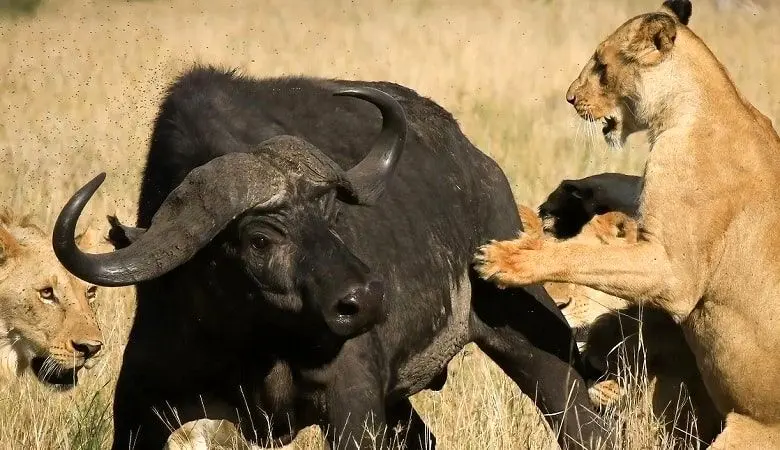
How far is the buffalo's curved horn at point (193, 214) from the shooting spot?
601 centimetres

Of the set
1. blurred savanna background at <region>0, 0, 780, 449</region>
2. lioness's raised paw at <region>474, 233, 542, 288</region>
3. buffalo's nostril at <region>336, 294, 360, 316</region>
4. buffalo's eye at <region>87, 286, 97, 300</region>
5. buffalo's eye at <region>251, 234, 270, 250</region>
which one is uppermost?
buffalo's eye at <region>251, 234, 270, 250</region>

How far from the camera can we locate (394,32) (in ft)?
72.5

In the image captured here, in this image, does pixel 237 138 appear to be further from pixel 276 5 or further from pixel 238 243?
pixel 276 5

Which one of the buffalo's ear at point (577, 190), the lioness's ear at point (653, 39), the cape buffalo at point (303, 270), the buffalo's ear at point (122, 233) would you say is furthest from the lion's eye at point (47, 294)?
the lioness's ear at point (653, 39)

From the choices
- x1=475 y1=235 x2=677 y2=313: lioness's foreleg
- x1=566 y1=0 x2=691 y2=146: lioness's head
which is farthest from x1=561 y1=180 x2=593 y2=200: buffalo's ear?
x1=475 y1=235 x2=677 y2=313: lioness's foreleg

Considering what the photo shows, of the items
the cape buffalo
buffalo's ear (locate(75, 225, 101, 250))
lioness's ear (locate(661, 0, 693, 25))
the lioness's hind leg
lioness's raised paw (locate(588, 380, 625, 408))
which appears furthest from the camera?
buffalo's ear (locate(75, 225, 101, 250))

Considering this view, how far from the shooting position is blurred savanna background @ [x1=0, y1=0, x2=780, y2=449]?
823 centimetres

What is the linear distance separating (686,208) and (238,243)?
224 cm

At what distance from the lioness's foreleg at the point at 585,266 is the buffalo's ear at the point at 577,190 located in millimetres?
1440

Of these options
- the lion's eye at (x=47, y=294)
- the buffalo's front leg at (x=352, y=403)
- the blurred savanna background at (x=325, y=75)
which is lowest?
the blurred savanna background at (x=325, y=75)

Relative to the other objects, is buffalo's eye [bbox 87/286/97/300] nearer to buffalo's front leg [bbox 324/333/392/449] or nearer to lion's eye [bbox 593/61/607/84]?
buffalo's front leg [bbox 324/333/392/449]

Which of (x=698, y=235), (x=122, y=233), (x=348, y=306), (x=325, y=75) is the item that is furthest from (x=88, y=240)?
(x=325, y=75)

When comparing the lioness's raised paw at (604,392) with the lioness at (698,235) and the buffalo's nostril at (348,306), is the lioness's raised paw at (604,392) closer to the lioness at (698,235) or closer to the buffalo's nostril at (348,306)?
the lioness at (698,235)

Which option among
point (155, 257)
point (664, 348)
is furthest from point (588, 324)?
point (155, 257)
